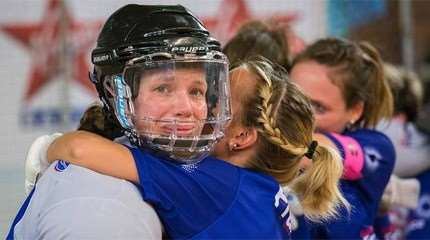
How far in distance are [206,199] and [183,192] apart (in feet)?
0.15

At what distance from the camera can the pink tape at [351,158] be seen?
1807mm

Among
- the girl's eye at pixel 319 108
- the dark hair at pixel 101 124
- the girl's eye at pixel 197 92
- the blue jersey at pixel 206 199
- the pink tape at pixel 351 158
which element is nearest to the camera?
the blue jersey at pixel 206 199

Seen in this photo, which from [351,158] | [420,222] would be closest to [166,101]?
[351,158]

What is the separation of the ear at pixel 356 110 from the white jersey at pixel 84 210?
3.05 feet

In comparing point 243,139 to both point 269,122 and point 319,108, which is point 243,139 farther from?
point 319,108

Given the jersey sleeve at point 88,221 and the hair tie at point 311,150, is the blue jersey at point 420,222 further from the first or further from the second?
the jersey sleeve at point 88,221

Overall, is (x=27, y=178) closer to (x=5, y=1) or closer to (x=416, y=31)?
(x=5, y=1)

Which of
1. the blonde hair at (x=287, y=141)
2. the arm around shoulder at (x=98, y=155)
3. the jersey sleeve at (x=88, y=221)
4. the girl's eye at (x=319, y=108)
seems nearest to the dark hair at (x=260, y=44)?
the girl's eye at (x=319, y=108)

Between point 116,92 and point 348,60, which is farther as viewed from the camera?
point 348,60

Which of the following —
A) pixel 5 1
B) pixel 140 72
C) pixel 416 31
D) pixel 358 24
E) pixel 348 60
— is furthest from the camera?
pixel 416 31

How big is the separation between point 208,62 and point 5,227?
2.22 ft

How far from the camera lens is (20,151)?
2729 millimetres

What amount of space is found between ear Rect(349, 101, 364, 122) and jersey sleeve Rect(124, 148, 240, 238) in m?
0.79

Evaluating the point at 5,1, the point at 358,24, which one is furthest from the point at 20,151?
the point at 358,24
